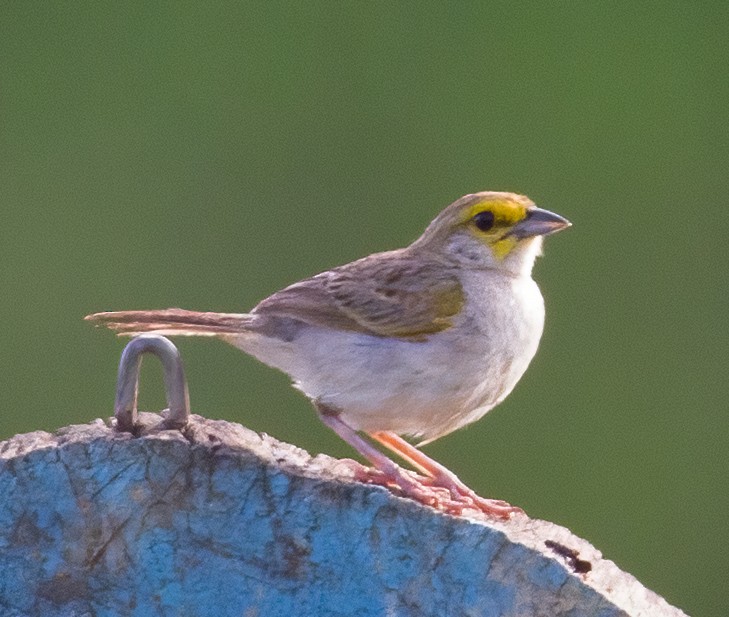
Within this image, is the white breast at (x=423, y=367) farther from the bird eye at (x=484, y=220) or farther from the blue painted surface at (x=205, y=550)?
the blue painted surface at (x=205, y=550)

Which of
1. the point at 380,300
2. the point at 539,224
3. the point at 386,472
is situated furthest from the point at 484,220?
the point at 386,472

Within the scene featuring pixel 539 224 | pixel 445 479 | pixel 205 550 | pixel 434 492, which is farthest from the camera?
pixel 539 224

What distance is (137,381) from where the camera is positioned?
2180 millimetres

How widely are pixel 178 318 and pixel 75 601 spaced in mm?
1189

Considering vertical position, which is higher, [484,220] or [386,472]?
[484,220]

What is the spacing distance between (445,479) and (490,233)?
2.37 ft

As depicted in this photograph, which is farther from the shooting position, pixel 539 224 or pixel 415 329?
pixel 539 224

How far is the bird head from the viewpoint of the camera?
3342 mm

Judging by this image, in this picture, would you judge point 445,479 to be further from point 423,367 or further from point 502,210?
point 502,210

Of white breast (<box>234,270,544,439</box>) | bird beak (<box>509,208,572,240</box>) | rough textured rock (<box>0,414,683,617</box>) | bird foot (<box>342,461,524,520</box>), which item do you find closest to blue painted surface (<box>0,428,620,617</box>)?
rough textured rock (<box>0,414,683,617</box>)

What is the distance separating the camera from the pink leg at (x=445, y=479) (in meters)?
2.68

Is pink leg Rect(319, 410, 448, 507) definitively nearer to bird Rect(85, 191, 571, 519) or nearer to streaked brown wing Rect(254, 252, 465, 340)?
bird Rect(85, 191, 571, 519)

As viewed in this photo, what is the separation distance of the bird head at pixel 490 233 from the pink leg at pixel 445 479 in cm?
51

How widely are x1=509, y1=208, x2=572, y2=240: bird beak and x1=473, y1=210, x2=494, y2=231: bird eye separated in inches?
2.6
